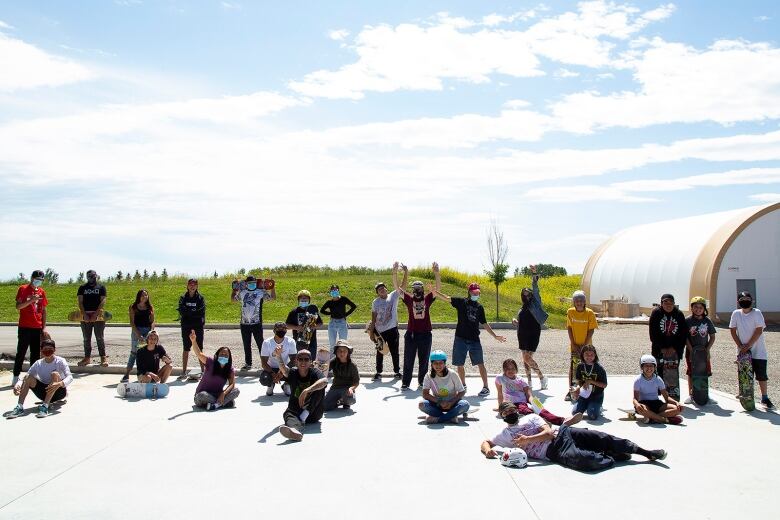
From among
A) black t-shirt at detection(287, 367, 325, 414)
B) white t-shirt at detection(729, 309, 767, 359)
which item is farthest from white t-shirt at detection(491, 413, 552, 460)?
white t-shirt at detection(729, 309, 767, 359)

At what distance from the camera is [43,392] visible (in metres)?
9.03

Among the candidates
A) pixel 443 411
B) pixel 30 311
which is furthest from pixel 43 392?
pixel 443 411

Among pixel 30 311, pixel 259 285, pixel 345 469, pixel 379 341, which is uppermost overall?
pixel 259 285

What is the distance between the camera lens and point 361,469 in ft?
20.7

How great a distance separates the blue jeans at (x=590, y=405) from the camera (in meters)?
8.37

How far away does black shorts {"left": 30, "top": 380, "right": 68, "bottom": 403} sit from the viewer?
901 cm

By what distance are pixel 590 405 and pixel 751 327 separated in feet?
9.21

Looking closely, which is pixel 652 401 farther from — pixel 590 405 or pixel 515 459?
pixel 515 459

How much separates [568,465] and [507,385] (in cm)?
208

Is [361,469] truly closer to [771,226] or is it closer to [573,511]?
[573,511]

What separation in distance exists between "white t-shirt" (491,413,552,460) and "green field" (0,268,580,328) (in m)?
17.7

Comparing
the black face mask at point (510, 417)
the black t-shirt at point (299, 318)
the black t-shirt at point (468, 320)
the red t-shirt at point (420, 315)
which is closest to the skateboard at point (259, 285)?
the black t-shirt at point (299, 318)

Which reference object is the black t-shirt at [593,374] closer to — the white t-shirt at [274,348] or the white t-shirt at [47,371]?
the white t-shirt at [274,348]

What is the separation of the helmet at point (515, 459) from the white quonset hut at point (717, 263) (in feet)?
72.5
